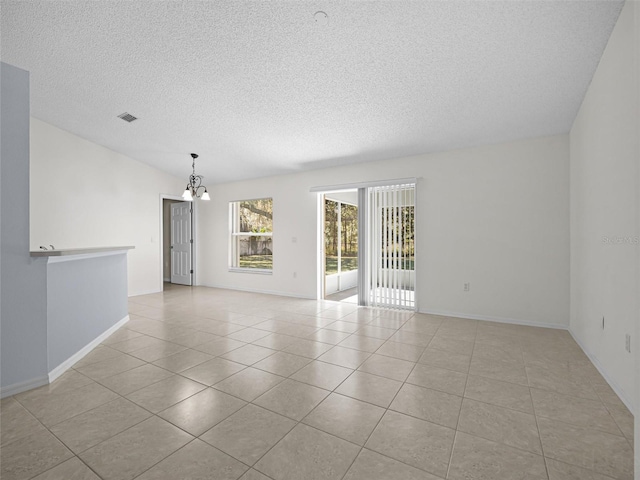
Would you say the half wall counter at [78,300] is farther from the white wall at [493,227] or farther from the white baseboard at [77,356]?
the white wall at [493,227]

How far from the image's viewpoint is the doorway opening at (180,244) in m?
7.61

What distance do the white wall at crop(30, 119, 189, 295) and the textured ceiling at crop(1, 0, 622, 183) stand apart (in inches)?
22.2

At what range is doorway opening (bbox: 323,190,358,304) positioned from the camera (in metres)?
6.87

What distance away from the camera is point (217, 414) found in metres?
1.97

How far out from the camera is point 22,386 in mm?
2254

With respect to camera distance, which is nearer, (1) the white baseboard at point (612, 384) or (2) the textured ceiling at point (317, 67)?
(1) the white baseboard at point (612, 384)

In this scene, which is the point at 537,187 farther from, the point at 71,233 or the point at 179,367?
the point at 71,233

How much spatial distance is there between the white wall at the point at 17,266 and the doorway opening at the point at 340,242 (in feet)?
16.0

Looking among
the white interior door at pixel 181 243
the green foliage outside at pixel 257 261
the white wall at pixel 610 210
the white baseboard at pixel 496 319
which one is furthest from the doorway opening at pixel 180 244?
the white wall at pixel 610 210

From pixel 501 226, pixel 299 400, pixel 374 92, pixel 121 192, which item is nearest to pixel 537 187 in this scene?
pixel 501 226

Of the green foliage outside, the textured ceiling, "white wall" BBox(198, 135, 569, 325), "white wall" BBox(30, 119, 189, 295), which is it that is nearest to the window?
the green foliage outside

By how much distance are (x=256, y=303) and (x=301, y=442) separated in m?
3.90

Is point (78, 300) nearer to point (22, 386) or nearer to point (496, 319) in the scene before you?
point (22, 386)

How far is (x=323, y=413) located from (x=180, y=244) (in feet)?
22.7
